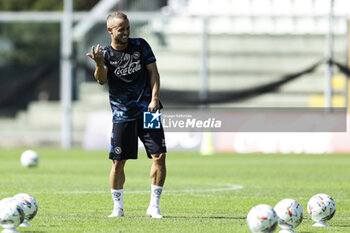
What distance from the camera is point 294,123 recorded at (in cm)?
2266

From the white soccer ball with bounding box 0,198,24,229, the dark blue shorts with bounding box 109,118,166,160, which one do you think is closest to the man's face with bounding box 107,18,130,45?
the dark blue shorts with bounding box 109,118,166,160

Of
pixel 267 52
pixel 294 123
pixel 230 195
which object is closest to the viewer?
pixel 230 195

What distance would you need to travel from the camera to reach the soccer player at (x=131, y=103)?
9297 mm

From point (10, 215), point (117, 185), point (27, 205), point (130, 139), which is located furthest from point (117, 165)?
point (10, 215)

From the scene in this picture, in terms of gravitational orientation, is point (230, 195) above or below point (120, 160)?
below

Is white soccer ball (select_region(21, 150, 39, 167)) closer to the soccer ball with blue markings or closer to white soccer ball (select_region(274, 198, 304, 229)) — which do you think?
the soccer ball with blue markings

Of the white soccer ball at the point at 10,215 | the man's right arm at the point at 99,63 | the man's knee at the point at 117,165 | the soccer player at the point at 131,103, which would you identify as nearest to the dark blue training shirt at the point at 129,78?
the soccer player at the point at 131,103

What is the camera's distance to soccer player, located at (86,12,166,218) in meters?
9.30

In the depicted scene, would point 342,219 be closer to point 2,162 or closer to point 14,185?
point 14,185

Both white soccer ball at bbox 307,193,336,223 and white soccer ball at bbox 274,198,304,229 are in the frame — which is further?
white soccer ball at bbox 307,193,336,223

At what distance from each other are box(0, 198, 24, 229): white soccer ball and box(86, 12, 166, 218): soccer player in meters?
1.82

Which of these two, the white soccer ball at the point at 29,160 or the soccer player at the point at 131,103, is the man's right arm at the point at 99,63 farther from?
the white soccer ball at the point at 29,160

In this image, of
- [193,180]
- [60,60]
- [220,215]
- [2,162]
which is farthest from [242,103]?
[220,215]

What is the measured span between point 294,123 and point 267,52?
646cm
